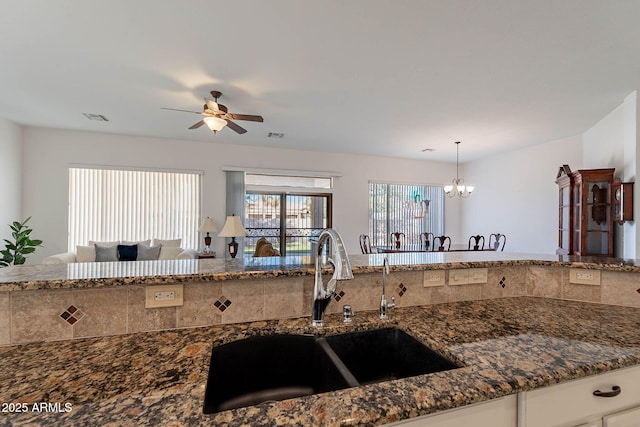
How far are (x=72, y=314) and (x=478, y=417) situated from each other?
1240 mm

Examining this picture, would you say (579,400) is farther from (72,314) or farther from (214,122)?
(214,122)

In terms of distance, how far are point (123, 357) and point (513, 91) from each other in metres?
3.94

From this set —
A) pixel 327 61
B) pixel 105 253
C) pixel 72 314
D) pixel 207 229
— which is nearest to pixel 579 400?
pixel 72 314

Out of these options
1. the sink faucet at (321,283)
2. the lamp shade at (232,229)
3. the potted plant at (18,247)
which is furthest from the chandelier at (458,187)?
the potted plant at (18,247)

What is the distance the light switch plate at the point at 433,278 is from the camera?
138 cm

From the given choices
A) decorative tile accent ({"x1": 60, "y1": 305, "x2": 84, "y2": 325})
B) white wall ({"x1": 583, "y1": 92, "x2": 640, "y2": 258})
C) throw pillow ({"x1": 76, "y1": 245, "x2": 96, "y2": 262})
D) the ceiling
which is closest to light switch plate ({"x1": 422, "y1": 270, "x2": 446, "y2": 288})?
decorative tile accent ({"x1": 60, "y1": 305, "x2": 84, "y2": 325})

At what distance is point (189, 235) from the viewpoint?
5414mm

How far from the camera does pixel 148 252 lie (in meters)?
4.70

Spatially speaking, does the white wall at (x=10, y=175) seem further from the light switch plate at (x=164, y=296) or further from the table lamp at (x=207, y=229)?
the light switch plate at (x=164, y=296)

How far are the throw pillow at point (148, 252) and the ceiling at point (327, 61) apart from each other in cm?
194

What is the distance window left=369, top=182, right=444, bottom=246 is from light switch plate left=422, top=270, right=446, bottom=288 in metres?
5.05

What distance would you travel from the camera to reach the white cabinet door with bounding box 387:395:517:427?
0.65 metres

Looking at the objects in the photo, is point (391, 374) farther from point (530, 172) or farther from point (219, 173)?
point (530, 172)

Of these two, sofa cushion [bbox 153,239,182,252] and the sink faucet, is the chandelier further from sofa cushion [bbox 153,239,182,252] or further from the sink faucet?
sofa cushion [bbox 153,239,182,252]
